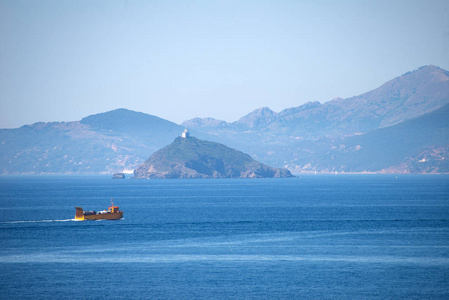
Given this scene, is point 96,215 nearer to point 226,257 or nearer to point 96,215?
point 96,215

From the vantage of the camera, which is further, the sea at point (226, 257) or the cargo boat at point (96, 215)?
the cargo boat at point (96, 215)

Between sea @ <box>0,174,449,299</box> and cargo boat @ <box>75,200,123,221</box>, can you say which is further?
cargo boat @ <box>75,200,123,221</box>

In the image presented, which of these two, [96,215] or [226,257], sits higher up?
[96,215]

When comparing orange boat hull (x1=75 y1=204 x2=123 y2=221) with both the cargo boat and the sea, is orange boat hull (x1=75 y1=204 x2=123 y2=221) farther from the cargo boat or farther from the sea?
the sea

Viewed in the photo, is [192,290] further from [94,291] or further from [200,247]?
[200,247]

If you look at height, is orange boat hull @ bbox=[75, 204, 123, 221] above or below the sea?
above

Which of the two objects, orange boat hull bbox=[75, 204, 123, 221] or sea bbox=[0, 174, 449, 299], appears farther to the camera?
orange boat hull bbox=[75, 204, 123, 221]

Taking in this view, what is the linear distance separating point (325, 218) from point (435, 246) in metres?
49.7

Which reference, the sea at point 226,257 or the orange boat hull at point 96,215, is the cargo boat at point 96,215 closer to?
the orange boat hull at point 96,215

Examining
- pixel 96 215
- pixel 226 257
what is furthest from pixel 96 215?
pixel 226 257

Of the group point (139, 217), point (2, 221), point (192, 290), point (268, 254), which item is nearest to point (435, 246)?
point (268, 254)

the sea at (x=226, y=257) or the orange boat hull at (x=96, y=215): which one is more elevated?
the orange boat hull at (x=96, y=215)

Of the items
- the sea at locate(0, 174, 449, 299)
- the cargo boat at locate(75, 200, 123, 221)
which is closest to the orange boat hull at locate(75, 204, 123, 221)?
the cargo boat at locate(75, 200, 123, 221)

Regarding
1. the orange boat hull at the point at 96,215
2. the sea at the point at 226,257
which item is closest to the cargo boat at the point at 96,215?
the orange boat hull at the point at 96,215
